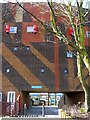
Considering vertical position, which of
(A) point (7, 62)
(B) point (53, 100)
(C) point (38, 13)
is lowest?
(B) point (53, 100)

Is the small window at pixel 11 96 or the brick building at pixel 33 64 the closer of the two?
the small window at pixel 11 96

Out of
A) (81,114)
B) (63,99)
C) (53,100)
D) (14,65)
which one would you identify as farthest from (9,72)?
(53,100)

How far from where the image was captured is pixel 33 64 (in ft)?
84.0

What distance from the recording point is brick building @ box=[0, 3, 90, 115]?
993 inches

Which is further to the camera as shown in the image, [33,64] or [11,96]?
[33,64]

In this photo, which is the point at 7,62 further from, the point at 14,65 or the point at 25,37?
the point at 25,37

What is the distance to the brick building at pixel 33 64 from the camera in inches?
993

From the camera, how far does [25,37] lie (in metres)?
26.1

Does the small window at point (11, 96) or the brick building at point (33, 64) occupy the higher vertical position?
the brick building at point (33, 64)

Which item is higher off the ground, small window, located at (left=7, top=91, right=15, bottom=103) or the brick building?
the brick building

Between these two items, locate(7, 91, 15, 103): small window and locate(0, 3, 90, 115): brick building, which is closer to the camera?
locate(7, 91, 15, 103): small window

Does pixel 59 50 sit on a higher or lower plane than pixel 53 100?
higher

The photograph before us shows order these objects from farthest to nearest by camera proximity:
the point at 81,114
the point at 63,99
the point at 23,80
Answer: the point at 63,99 → the point at 23,80 → the point at 81,114

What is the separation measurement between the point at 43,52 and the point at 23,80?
3304 mm
